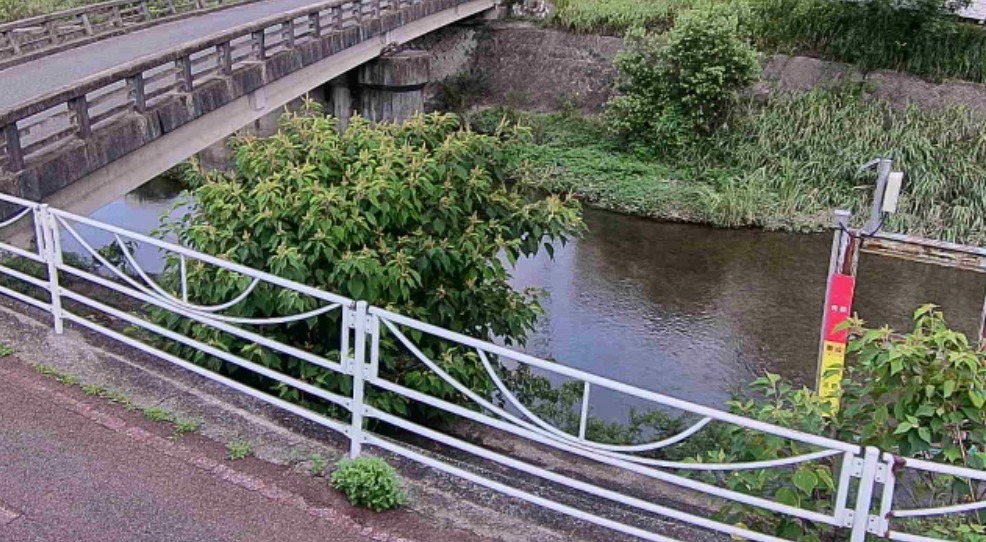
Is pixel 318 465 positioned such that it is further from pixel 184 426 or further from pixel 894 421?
pixel 894 421

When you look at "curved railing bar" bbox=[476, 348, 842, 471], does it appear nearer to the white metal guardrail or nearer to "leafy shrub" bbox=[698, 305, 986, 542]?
the white metal guardrail

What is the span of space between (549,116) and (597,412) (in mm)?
15457

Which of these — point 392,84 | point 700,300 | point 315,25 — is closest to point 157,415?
point 700,300

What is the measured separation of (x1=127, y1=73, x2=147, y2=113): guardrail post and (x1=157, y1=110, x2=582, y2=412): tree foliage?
3.13 meters

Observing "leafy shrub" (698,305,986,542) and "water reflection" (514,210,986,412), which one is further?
"water reflection" (514,210,986,412)

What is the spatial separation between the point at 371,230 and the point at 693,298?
30.2 ft

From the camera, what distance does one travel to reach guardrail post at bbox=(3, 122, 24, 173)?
7.77 metres

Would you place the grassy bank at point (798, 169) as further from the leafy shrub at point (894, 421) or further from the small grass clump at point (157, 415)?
the leafy shrub at point (894, 421)

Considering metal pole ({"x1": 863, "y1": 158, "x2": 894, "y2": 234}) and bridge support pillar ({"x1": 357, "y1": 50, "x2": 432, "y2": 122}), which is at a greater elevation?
metal pole ({"x1": 863, "y1": 158, "x2": 894, "y2": 234})

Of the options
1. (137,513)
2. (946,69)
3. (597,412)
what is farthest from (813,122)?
(137,513)

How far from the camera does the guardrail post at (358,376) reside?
14.7 ft

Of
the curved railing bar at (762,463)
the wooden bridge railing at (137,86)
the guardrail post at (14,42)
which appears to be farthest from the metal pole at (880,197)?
the guardrail post at (14,42)

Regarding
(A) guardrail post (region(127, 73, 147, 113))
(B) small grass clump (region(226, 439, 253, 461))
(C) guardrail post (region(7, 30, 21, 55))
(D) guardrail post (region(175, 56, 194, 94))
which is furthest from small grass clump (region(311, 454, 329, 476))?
(C) guardrail post (region(7, 30, 21, 55))

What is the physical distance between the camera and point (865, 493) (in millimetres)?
3736
